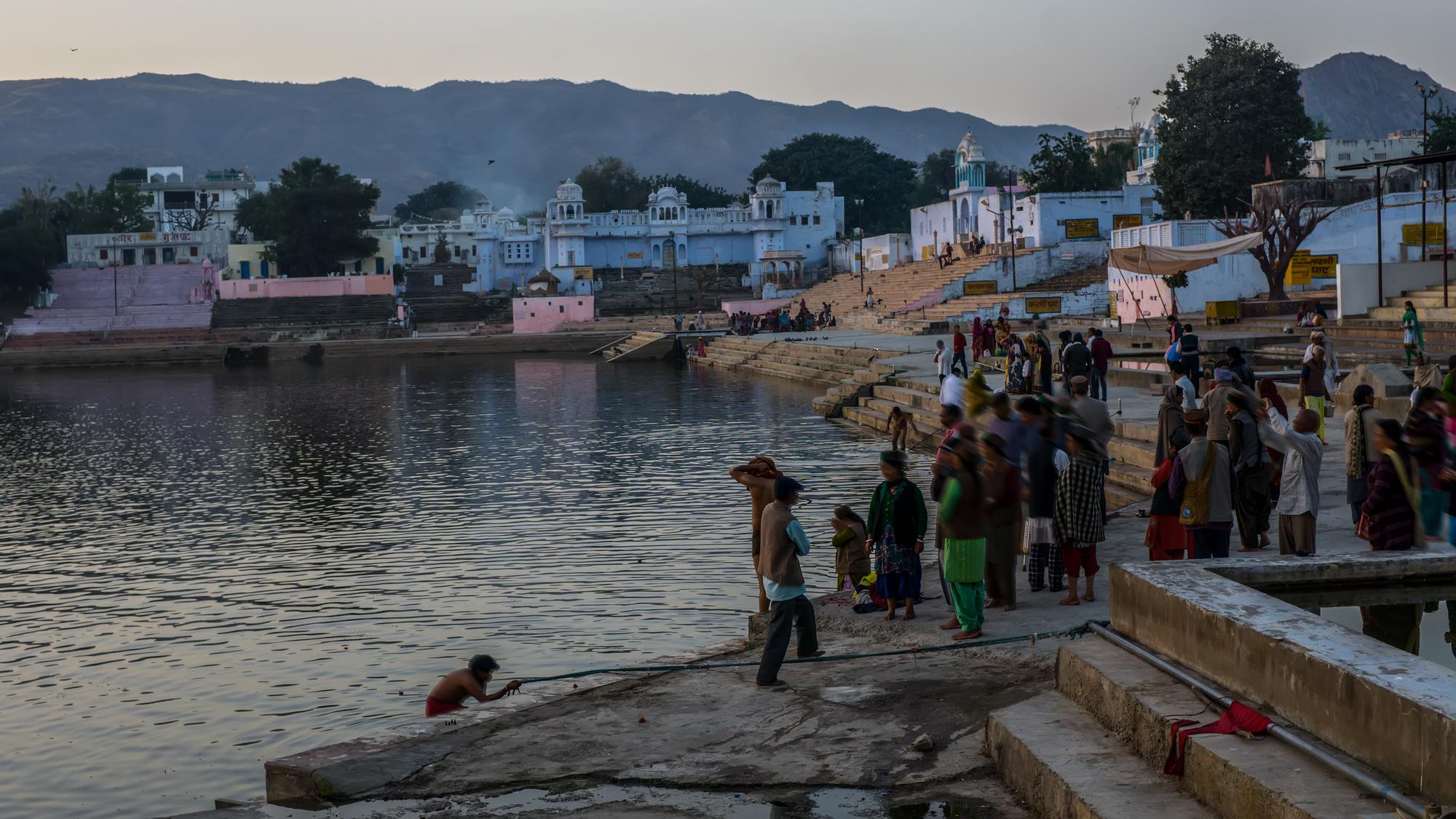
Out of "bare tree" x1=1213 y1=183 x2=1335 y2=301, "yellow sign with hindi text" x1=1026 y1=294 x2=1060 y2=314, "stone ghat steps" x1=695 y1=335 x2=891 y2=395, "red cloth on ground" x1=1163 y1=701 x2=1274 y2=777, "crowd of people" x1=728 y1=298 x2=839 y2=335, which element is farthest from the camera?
"crowd of people" x1=728 y1=298 x2=839 y2=335

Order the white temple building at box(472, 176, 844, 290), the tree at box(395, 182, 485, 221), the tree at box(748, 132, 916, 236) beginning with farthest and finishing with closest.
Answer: the tree at box(395, 182, 485, 221) < the tree at box(748, 132, 916, 236) < the white temple building at box(472, 176, 844, 290)

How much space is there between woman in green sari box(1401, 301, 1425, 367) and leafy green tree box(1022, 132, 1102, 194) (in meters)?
50.3

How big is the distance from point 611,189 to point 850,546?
4355 inches

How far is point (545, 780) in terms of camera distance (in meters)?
7.11

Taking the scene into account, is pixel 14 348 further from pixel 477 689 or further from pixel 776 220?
pixel 477 689

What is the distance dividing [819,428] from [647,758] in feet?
63.5

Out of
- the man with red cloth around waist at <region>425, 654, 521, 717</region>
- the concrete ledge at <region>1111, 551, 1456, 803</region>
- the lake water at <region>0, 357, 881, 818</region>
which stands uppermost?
the concrete ledge at <region>1111, 551, 1456, 803</region>

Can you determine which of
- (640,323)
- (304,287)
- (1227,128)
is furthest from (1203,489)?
(304,287)

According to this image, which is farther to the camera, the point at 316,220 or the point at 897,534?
the point at 316,220

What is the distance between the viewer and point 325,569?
1452cm

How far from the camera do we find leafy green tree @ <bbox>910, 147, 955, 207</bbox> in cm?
13412

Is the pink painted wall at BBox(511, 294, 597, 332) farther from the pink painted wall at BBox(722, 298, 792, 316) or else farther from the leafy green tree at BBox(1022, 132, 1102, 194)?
the leafy green tree at BBox(1022, 132, 1102, 194)

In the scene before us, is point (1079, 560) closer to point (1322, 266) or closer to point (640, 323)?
point (1322, 266)

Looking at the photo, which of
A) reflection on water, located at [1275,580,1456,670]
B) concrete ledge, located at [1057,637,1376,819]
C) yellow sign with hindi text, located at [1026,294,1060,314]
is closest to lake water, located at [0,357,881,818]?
concrete ledge, located at [1057,637,1376,819]
